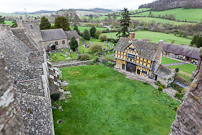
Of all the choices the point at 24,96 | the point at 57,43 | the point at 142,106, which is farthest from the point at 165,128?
the point at 57,43

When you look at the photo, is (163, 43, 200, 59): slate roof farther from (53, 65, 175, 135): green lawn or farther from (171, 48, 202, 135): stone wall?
(171, 48, 202, 135): stone wall

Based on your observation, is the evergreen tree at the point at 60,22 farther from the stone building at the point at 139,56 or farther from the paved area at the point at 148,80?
the paved area at the point at 148,80

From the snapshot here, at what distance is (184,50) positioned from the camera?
39219 mm

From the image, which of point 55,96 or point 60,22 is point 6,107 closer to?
point 55,96

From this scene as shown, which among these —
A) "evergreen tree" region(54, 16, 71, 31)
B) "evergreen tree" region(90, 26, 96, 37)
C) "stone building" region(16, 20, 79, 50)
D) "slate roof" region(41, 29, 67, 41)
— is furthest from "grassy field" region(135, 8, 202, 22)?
"slate roof" region(41, 29, 67, 41)

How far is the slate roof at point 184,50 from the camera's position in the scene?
3665 centimetres

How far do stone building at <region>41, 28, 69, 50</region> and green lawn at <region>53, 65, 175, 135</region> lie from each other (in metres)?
22.4

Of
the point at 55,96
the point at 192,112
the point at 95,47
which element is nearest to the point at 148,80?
the point at 55,96

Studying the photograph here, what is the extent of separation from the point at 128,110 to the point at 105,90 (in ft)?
19.1

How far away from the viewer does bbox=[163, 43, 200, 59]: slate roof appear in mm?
36650

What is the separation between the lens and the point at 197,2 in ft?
328

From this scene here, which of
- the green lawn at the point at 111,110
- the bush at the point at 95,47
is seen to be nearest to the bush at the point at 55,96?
the green lawn at the point at 111,110

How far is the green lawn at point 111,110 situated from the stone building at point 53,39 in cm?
2236

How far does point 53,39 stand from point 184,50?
4481 cm
